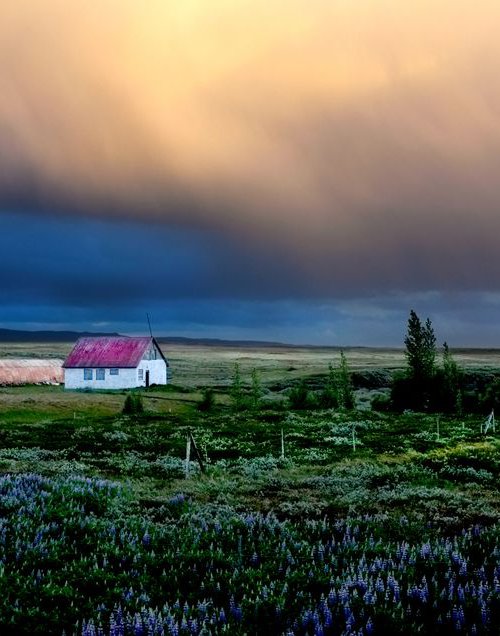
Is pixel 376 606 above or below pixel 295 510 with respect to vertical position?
above

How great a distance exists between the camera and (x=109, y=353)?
332ft

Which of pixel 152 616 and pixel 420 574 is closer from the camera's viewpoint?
pixel 152 616

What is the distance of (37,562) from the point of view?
938cm

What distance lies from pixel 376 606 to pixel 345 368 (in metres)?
81.4

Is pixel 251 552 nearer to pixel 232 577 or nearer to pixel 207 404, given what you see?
pixel 232 577

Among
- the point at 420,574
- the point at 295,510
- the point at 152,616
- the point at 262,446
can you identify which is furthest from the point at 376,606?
the point at 262,446

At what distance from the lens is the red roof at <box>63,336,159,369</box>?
99.5m

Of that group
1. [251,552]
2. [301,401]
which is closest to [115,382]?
[301,401]

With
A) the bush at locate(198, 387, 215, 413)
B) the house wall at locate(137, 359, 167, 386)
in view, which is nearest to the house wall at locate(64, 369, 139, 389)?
the house wall at locate(137, 359, 167, 386)

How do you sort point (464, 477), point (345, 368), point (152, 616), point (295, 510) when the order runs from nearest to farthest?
point (152, 616) < point (295, 510) < point (464, 477) < point (345, 368)

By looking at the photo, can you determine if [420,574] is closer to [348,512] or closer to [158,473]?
[348,512]

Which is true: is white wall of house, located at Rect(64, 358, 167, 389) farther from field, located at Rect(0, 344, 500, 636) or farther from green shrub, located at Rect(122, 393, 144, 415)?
field, located at Rect(0, 344, 500, 636)

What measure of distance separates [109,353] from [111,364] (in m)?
2.54

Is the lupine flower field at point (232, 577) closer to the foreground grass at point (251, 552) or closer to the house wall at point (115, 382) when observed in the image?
the foreground grass at point (251, 552)
